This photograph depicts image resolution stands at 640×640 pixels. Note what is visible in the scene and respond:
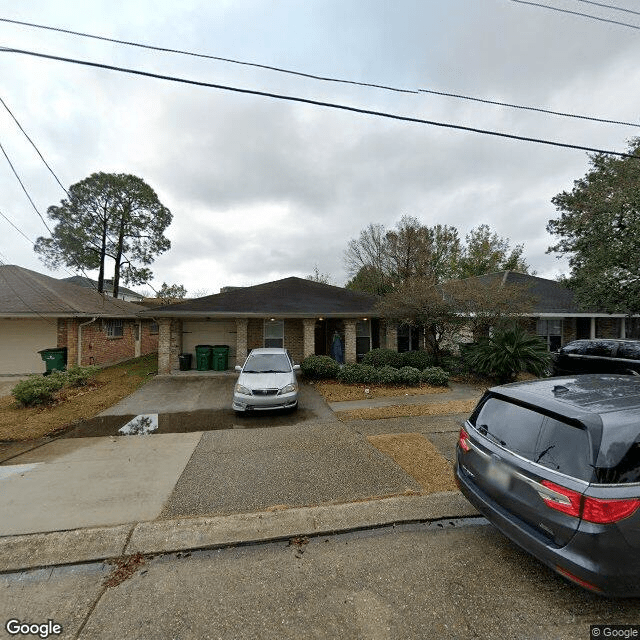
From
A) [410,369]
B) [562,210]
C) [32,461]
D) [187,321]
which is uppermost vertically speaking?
[562,210]

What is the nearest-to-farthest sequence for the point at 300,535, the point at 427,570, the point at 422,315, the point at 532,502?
the point at 532,502 < the point at 427,570 < the point at 300,535 < the point at 422,315

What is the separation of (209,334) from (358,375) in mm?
7004

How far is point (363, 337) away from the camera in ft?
46.3

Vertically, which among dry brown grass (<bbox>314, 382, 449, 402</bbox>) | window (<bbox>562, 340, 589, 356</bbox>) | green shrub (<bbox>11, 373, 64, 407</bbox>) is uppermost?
window (<bbox>562, 340, 589, 356</bbox>)

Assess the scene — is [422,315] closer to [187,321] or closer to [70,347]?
[187,321]

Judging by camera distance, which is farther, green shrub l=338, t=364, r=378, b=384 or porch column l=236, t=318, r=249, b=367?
porch column l=236, t=318, r=249, b=367

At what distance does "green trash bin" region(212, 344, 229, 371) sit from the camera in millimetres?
12617

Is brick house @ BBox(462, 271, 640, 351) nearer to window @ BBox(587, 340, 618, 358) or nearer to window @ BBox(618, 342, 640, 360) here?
window @ BBox(587, 340, 618, 358)

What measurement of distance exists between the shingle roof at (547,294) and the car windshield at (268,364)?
31.0 ft

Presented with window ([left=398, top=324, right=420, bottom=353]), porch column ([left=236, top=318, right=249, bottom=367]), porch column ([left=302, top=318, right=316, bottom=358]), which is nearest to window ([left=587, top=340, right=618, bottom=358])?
window ([left=398, top=324, right=420, bottom=353])

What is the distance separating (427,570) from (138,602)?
2.21 meters

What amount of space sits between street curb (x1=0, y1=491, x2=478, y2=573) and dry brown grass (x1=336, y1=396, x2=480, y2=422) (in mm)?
3329

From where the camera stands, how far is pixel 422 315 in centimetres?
1097

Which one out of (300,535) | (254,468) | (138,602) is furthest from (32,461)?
(300,535)
